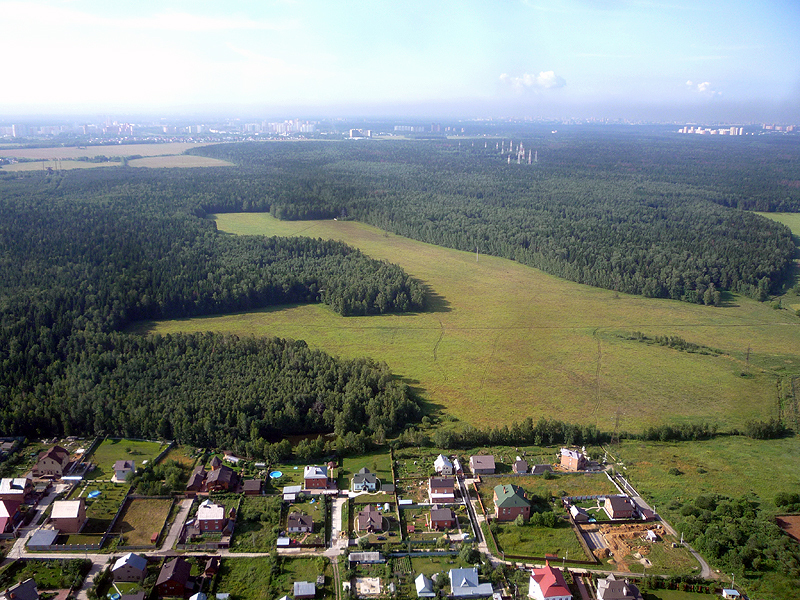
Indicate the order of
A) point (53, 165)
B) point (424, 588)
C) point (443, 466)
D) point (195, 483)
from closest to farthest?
1. point (424, 588)
2. point (195, 483)
3. point (443, 466)
4. point (53, 165)

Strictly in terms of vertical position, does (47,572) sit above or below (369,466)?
above

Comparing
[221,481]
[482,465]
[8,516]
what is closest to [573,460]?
[482,465]

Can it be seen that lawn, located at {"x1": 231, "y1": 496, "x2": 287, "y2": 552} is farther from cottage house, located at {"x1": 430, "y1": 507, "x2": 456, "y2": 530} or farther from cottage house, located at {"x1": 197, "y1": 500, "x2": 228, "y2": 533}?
cottage house, located at {"x1": 430, "y1": 507, "x2": 456, "y2": 530}

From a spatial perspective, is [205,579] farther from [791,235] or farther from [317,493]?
[791,235]

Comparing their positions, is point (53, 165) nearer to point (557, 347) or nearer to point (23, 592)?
point (557, 347)

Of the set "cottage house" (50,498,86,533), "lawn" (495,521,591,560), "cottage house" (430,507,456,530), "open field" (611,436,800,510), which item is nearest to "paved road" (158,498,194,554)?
"cottage house" (50,498,86,533)

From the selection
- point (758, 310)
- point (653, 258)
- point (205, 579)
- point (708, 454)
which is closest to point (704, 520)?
point (708, 454)

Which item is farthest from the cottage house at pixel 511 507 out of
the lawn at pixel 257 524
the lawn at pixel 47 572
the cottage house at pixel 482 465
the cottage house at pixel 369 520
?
the lawn at pixel 47 572
